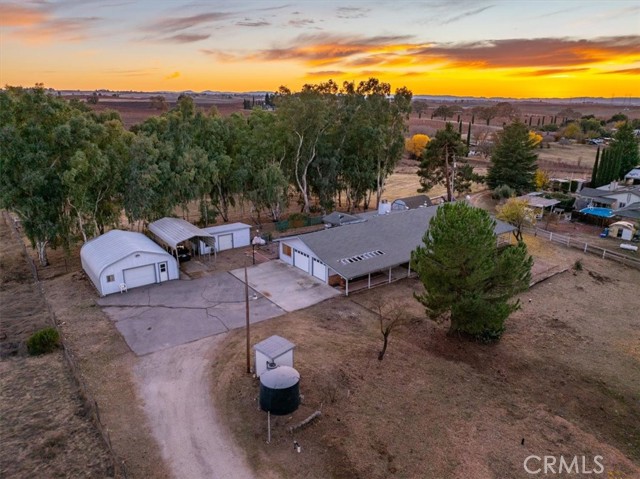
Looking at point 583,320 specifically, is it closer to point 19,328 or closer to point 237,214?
point 19,328

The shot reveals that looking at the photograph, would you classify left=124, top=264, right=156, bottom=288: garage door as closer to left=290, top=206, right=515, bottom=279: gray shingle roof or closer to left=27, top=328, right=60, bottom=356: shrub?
left=27, top=328, right=60, bottom=356: shrub

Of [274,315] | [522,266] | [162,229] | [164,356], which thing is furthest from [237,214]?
[522,266]

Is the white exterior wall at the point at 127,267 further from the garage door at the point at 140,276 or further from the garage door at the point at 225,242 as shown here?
the garage door at the point at 225,242

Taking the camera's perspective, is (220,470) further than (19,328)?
No

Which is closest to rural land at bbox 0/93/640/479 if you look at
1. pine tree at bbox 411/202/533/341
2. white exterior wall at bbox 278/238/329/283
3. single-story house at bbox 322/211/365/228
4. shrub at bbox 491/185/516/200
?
pine tree at bbox 411/202/533/341

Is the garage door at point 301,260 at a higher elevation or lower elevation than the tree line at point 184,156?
lower

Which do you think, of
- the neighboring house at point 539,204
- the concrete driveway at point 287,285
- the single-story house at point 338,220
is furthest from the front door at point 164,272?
the neighboring house at point 539,204
